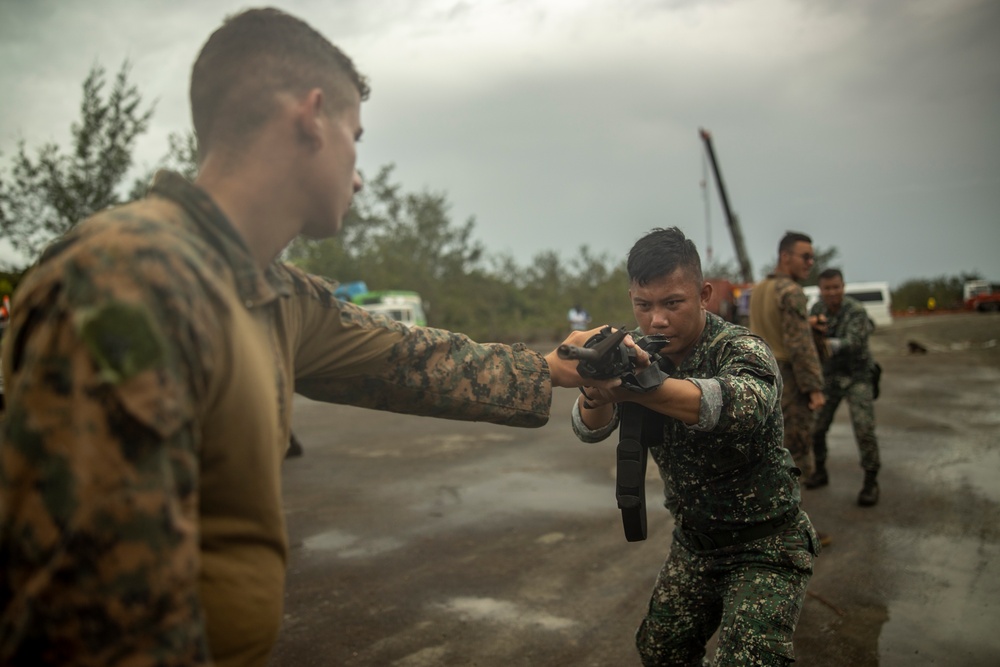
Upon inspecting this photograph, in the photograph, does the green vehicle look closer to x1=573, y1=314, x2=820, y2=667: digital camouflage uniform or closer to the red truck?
x1=573, y1=314, x2=820, y2=667: digital camouflage uniform

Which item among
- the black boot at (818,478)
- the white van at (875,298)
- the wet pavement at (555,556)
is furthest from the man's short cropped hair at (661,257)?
the white van at (875,298)

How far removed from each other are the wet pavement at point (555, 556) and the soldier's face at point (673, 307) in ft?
6.35

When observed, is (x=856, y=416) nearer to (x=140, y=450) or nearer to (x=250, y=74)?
(x=250, y=74)

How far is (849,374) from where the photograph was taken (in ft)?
24.1

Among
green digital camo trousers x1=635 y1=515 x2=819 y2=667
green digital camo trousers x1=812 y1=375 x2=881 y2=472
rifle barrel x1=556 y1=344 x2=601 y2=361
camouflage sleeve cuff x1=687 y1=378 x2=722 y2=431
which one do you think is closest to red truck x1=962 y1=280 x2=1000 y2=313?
green digital camo trousers x1=812 y1=375 x2=881 y2=472

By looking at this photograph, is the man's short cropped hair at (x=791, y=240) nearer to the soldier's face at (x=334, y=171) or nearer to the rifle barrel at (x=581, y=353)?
the rifle barrel at (x=581, y=353)

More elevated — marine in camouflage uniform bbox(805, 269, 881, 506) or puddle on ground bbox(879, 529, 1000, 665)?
marine in camouflage uniform bbox(805, 269, 881, 506)

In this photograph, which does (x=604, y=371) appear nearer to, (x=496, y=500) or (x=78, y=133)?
(x=496, y=500)

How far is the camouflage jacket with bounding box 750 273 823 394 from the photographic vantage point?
6.21m

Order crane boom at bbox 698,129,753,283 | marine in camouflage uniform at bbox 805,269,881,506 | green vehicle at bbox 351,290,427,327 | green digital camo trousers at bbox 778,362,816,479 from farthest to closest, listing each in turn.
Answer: green vehicle at bbox 351,290,427,327 → crane boom at bbox 698,129,753,283 → marine in camouflage uniform at bbox 805,269,881,506 → green digital camo trousers at bbox 778,362,816,479

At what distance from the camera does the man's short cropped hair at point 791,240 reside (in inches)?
257

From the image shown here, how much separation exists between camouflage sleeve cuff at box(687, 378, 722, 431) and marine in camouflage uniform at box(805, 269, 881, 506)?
16.9 feet

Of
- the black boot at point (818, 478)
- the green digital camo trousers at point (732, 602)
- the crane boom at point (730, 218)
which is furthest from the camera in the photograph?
the crane boom at point (730, 218)

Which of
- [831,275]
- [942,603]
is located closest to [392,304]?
[831,275]
